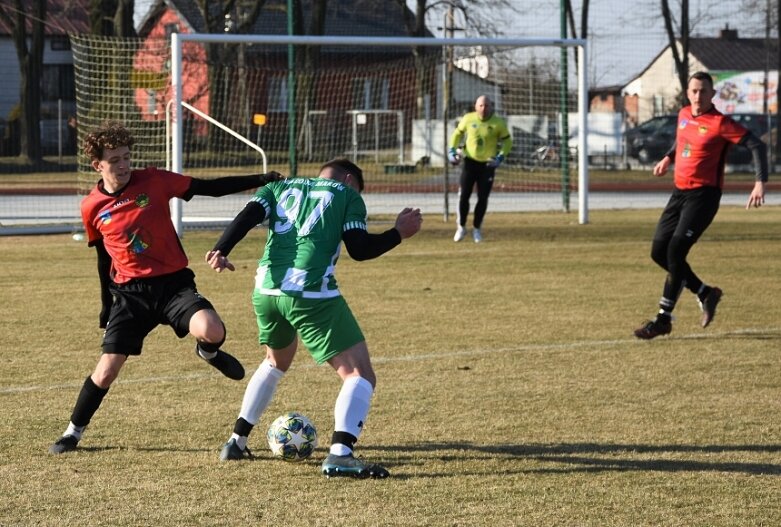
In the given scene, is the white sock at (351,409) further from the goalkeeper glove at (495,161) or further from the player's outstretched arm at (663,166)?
the goalkeeper glove at (495,161)

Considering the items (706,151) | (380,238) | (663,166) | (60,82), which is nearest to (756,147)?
(706,151)

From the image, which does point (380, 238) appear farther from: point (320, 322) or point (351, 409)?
point (351, 409)

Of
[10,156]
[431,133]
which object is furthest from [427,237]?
[10,156]

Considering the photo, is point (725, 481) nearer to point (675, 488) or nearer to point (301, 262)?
point (675, 488)

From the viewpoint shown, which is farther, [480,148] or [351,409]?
[480,148]

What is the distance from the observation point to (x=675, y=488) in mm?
5195

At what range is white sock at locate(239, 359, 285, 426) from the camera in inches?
225

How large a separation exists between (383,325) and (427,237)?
763cm

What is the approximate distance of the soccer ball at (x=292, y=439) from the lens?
5625 mm

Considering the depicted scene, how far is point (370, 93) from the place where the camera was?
27531mm

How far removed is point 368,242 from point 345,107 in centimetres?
2359

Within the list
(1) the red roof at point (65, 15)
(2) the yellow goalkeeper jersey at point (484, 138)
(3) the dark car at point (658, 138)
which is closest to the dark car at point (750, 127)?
(3) the dark car at point (658, 138)

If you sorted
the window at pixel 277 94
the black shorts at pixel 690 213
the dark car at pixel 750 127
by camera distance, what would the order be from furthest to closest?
1. the dark car at pixel 750 127
2. the window at pixel 277 94
3. the black shorts at pixel 690 213

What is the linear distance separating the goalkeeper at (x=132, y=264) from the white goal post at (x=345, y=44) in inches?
394
